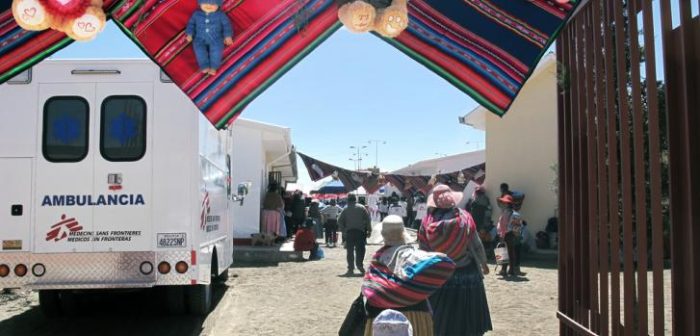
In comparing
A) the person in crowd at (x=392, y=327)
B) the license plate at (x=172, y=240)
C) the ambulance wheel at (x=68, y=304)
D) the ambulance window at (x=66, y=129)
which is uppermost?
the ambulance window at (x=66, y=129)

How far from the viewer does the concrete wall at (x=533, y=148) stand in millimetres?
15508

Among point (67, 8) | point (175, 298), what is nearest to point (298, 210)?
point (175, 298)

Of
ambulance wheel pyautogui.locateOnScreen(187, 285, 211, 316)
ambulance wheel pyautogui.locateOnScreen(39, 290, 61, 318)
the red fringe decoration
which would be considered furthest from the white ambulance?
the red fringe decoration

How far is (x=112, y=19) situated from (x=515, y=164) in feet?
46.1

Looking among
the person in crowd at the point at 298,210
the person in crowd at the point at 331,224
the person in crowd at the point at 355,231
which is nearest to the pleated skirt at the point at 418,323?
the person in crowd at the point at 355,231

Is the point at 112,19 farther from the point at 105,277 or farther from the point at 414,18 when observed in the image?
the point at 105,277

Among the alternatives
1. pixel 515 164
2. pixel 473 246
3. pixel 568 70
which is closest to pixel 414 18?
pixel 568 70

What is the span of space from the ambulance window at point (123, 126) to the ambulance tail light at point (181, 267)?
131 cm

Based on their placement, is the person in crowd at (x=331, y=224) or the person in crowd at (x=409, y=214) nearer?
the person in crowd at (x=331, y=224)

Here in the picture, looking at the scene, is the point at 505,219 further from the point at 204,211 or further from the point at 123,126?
the point at 123,126

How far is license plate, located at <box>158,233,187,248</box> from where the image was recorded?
7.04m

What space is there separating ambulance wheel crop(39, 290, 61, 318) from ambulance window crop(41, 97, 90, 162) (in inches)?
87.5

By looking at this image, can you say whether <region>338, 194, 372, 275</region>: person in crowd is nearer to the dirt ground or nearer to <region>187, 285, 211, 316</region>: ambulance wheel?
the dirt ground

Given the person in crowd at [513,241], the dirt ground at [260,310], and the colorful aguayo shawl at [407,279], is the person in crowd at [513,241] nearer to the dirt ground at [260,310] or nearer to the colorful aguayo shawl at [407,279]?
the dirt ground at [260,310]
